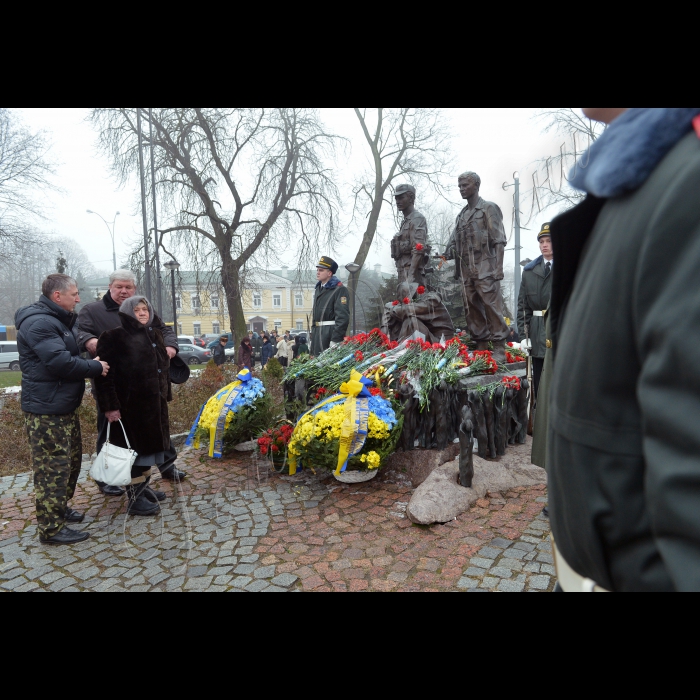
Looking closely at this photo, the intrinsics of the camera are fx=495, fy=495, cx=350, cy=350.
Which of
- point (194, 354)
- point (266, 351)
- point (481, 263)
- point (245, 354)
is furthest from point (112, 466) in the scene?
point (194, 354)

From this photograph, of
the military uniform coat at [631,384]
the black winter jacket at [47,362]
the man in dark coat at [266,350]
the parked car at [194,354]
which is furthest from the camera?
the parked car at [194,354]

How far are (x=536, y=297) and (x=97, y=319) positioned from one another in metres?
4.13

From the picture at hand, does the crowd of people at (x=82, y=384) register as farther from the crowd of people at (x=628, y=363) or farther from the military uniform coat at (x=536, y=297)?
the crowd of people at (x=628, y=363)

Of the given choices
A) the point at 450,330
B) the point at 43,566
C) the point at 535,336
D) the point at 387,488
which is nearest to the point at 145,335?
the point at 43,566

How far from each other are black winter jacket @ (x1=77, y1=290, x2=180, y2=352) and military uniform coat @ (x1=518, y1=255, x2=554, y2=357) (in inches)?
140

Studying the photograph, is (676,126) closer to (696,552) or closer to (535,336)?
(696,552)

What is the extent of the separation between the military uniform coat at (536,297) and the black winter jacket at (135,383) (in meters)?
3.50

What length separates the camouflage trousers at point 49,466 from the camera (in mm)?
3728

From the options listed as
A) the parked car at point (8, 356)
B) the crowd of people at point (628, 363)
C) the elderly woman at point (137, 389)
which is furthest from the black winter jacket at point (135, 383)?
the parked car at point (8, 356)

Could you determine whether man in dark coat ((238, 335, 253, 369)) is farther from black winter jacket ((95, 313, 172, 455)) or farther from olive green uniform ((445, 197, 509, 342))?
black winter jacket ((95, 313, 172, 455))

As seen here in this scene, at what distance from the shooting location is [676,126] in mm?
677

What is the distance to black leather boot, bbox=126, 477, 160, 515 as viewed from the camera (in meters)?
4.23

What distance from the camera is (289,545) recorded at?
138 inches

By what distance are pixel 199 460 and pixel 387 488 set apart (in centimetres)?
238
